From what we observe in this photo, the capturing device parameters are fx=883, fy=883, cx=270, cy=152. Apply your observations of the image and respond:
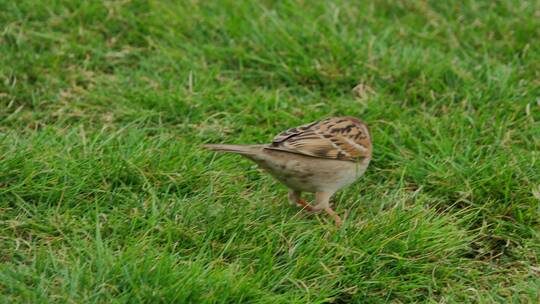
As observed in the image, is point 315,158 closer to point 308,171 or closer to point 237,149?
point 308,171

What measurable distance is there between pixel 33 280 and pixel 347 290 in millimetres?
1440

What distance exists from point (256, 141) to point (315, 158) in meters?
0.80

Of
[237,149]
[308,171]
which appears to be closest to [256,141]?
[308,171]

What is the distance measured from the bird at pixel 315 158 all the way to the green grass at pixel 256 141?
0.16m

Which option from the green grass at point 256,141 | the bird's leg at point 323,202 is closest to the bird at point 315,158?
the bird's leg at point 323,202

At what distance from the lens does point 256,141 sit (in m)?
5.60

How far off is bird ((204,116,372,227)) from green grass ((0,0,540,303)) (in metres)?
0.16

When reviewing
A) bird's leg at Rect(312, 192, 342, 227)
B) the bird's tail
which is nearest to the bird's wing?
the bird's tail

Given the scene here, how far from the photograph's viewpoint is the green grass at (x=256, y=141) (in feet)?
13.7

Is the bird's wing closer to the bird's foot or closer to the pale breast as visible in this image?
the pale breast

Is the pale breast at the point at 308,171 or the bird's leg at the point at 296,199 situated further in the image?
the bird's leg at the point at 296,199

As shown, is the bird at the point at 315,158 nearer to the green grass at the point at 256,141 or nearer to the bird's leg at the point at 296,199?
the bird's leg at the point at 296,199

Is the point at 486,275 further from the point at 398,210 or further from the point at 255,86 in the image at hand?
the point at 255,86

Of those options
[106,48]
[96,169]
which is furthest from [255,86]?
[96,169]
